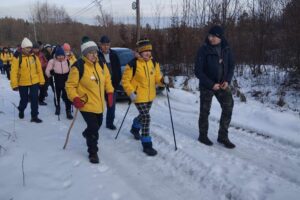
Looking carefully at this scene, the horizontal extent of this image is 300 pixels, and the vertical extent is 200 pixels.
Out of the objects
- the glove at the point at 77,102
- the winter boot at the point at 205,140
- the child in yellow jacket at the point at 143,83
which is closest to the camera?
the glove at the point at 77,102

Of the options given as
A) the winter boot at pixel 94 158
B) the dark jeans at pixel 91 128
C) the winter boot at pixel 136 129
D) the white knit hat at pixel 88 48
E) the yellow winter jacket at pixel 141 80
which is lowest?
the winter boot at pixel 94 158

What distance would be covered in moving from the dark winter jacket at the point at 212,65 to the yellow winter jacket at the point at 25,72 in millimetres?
4401

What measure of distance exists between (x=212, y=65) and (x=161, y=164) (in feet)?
6.63

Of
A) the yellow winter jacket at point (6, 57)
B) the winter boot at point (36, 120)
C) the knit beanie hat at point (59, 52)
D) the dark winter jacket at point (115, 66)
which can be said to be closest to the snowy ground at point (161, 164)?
the winter boot at point (36, 120)

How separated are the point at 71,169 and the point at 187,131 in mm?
2863

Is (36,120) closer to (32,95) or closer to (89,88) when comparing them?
(32,95)

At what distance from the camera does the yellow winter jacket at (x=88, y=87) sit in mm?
5148

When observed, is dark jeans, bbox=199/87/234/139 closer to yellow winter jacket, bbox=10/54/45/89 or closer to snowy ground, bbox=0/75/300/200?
snowy ground, bbox=0/75/300/200

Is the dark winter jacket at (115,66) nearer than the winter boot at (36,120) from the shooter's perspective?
Yes

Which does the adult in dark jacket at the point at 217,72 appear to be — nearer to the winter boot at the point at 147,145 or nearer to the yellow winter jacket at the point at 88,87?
the winter boot at the point at 147,145

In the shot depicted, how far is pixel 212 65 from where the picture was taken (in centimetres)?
570

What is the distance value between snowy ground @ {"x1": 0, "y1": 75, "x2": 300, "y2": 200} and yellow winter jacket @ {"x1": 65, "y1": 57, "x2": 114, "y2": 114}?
98cm

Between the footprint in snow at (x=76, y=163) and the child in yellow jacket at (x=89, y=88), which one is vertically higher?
the child in yellow jacket at (x=89, y=88)

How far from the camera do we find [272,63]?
12344 mm
